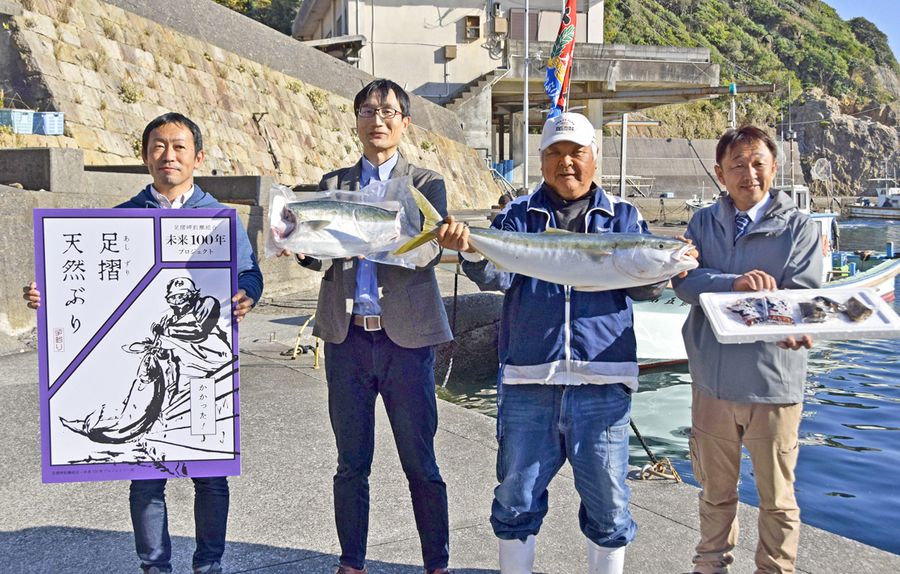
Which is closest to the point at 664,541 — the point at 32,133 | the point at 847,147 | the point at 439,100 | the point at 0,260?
the point at 0,260

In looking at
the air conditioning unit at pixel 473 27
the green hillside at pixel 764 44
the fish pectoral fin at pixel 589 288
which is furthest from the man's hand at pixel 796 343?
the green hillside at pixel 764 44

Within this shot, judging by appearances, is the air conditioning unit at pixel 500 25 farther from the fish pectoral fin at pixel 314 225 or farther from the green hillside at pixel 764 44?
the green hillside at pixel 764 44

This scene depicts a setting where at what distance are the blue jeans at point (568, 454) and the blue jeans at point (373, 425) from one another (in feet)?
1.44

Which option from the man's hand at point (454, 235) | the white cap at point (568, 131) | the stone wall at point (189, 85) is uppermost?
the stone wall at point (189, 85)

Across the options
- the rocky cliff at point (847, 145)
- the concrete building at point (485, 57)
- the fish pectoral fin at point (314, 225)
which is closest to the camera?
the fish pectoral fin at point (314, 225)

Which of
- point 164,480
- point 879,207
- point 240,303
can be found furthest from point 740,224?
point 879,207

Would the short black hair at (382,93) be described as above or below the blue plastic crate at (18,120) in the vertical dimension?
below

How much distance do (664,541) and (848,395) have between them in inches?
390

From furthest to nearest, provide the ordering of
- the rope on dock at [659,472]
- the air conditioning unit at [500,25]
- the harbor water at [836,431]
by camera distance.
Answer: the air conditioning unit at [500,25] → the harbor water at [836,431] → the rope on dock at [659,472]

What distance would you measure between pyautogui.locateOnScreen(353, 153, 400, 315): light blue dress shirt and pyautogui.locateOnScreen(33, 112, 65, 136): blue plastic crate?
38.5 ft

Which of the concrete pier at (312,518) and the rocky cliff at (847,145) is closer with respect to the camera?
the concrete pier at (312,518)

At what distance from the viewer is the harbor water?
24.3 feet

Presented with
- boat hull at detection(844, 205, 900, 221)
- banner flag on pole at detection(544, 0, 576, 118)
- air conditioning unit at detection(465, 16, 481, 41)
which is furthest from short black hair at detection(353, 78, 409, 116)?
boat hull at detection(844, 205, 900, 221)

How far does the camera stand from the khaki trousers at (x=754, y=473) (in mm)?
3539
